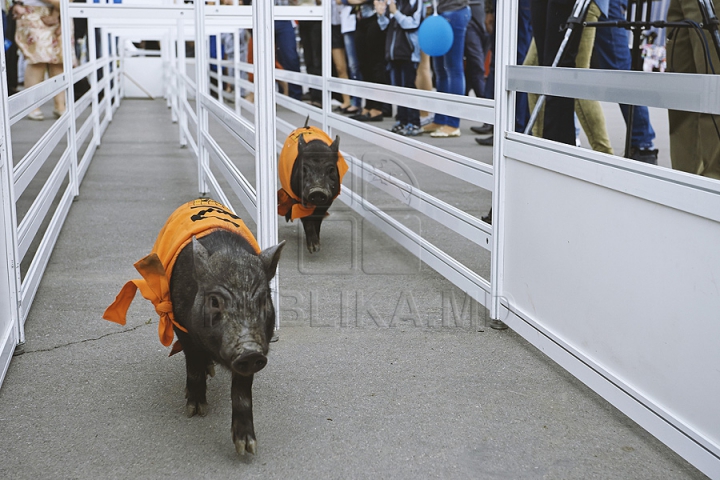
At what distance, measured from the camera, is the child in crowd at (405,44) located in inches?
379

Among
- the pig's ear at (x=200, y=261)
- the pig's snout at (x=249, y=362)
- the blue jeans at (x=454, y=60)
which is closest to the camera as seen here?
the pig's snout at (x=249, y=362)

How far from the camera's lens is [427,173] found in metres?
8.11

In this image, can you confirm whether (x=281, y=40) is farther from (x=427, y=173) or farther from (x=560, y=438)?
(x=560, y=438)

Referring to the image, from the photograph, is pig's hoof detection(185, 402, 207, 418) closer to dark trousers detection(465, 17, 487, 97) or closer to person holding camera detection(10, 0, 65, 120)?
person holding camera detection(10, 0, 65, 120)

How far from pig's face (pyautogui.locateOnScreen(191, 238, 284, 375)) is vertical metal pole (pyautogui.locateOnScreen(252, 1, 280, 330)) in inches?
33.4

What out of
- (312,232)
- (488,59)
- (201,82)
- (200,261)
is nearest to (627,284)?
(200,261)

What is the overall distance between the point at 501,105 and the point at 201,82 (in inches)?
121

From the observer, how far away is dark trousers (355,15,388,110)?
38.3 ft

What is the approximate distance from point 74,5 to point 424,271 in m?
3.84

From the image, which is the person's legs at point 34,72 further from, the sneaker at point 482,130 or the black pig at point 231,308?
the black pig at point 231,308

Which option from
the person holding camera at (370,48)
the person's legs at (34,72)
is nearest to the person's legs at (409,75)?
the person holding camera at (370,48)

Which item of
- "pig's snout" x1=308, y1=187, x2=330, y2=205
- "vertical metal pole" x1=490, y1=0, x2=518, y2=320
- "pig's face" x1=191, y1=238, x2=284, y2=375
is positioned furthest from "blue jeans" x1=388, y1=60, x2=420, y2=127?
"pig's face" x1=191, y1=238, x2=284, y2=375

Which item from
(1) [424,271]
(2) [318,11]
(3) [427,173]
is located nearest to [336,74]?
(3) [427,173]

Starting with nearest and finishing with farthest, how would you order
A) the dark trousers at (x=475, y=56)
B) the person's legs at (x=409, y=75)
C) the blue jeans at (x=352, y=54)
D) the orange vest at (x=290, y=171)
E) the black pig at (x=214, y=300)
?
the black pig at (x=214, y=300) → the orange vest at (x=290, y=171) → the person's legs at (x=409, y=75) → the dark trousers at (x=475, y=56) → the blue jeans at (x=352, y=54)
